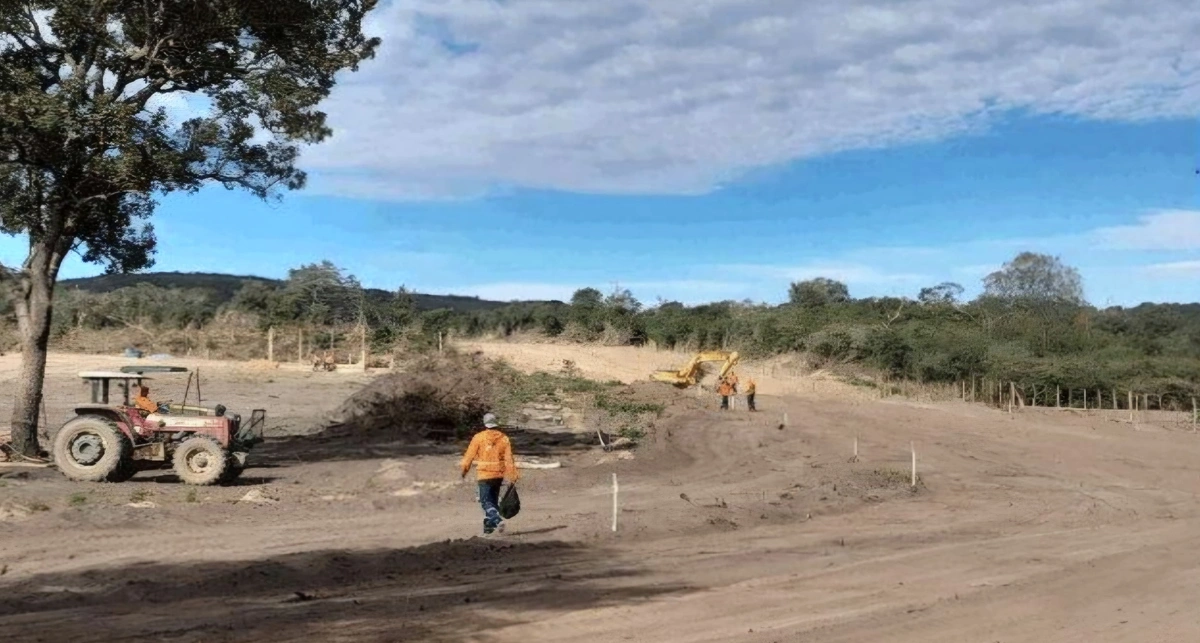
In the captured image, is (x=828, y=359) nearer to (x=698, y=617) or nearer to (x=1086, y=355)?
(x=1086, y=355)

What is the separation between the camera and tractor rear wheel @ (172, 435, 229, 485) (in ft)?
58.9

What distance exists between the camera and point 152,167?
742 inches

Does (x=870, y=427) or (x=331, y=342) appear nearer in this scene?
(x=870, y=427)

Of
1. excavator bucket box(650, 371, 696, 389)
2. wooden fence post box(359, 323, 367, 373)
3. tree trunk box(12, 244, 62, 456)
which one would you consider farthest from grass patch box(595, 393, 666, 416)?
tree trunk box(12, 244, 62, 456)

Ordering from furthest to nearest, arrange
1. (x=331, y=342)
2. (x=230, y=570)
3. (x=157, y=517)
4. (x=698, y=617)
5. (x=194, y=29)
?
(x=331, y=342) → (x=194, y=29) → (x=157, y=517) → (x=230, y=570) → (x=698, y=617)

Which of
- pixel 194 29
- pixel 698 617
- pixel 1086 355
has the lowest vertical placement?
pixel 698 617

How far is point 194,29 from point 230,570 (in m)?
11.9

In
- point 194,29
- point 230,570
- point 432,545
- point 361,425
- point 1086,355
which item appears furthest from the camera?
point 1086,355

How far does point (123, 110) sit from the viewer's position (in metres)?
17.8

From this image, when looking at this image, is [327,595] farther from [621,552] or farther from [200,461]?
[200,461]

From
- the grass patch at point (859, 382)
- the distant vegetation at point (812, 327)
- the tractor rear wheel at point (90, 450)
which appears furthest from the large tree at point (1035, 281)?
the tractor rear wheel at point (90, 450)

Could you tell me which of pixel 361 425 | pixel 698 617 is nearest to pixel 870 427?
pixel 361 425

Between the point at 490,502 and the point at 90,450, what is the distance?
8.38 meters

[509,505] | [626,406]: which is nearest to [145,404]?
[509,505]
